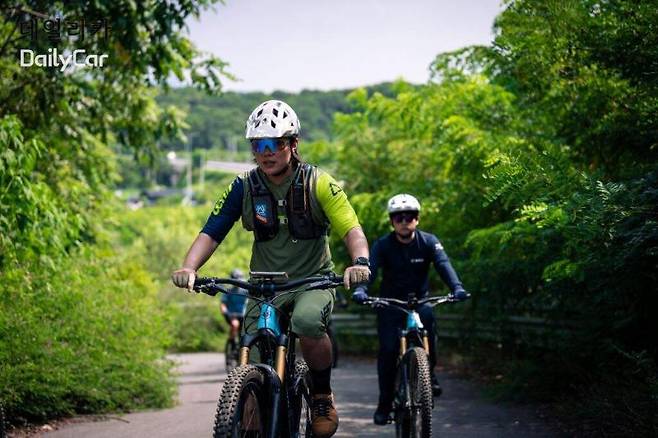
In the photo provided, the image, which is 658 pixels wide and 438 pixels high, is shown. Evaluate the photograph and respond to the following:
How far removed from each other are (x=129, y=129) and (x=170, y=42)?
8.44 feet

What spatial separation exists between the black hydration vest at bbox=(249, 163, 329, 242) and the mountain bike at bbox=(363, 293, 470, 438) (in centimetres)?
194

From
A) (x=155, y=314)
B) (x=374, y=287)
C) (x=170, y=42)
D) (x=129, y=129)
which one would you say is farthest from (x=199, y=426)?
(x=374, y=287)

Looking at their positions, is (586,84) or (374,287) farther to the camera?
(374,287)

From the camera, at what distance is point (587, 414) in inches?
325

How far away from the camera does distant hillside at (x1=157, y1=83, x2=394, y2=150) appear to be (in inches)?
5108

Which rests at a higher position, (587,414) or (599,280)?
(599,280)

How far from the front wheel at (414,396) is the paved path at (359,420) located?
136cm

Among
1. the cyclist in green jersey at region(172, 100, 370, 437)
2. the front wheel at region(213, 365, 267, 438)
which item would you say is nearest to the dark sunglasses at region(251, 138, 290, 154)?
the cyclist in green jersey at region(172, 100, 370, 437)

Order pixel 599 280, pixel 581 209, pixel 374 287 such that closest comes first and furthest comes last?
pixel 581 209, pixel 599 280, pixel 374 287

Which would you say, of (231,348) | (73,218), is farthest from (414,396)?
(231,348)

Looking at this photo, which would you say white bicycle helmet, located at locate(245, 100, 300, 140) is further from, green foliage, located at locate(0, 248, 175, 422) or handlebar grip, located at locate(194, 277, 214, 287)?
green foliage, located at locate(0, 248, 175, 422)

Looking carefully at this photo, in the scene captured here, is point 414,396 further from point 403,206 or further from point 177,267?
point 177,267

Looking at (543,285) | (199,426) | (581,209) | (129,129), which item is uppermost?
(129,129)

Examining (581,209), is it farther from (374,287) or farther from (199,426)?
(374,287)
